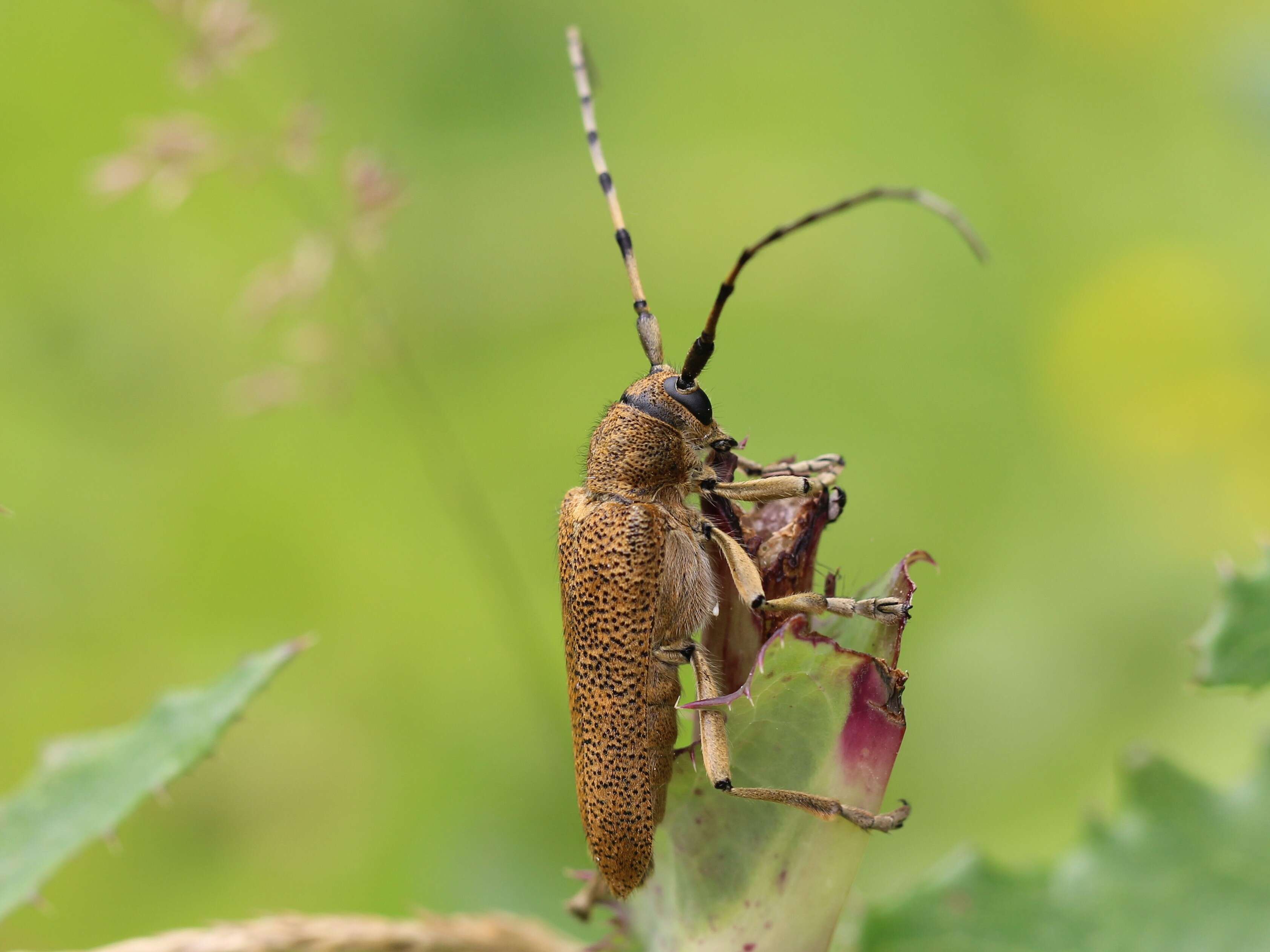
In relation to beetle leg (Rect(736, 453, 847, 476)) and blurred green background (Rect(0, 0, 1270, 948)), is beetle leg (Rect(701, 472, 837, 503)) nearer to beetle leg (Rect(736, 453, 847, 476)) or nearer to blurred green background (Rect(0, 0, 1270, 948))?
beetle leg (Rect(736, 453, 847, 476))

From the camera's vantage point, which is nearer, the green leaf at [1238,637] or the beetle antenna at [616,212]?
the green leaf at [1238,637]

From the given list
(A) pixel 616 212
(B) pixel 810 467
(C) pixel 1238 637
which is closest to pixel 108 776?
(B) pixel 810 467

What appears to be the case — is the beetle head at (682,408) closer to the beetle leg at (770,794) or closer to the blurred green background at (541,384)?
the beetle leg at (770,794)

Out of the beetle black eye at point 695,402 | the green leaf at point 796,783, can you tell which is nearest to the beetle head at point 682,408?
the beetle black eye at point 695,402

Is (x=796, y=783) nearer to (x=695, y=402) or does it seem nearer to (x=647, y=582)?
(x=647, y=582)

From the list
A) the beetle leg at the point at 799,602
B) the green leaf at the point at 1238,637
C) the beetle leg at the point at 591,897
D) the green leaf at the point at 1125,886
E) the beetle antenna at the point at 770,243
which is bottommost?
the green leaf at the point at 1125,886

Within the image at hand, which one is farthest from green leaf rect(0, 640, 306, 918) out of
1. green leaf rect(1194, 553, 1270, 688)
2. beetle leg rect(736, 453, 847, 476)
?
green leaf rect(1194, 553, 1270, 688)
